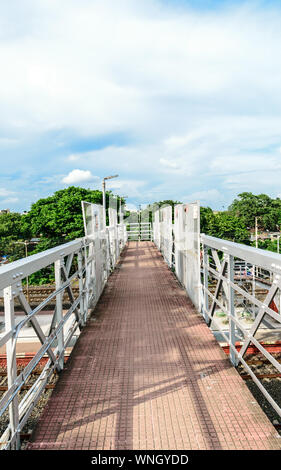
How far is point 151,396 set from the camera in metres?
2.40

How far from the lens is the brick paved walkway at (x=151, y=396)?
77.3 inches

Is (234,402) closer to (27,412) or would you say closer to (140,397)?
(140,397)

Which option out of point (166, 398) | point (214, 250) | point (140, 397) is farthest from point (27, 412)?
point (214, 250)

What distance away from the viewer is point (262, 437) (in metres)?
1.95

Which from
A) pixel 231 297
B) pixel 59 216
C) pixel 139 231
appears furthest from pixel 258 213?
pixel 231 297

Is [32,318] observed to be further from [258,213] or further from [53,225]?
[258,213]

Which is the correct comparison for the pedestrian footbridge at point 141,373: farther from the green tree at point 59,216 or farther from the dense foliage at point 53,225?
the green tree at point 59,216

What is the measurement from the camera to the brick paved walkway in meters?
1.96

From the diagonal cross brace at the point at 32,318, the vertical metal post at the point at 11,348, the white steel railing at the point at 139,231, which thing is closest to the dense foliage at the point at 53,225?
the white steel railing at the point at 139,231

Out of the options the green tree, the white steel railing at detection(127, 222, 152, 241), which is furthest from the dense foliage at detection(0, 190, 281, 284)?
the white steel railing at detection(127, 222, 152, 241)

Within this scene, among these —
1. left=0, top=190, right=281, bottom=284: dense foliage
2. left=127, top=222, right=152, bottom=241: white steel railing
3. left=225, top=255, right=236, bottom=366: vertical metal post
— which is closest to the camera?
left=225, top=255, right=236, bottom=366: vertical metal post

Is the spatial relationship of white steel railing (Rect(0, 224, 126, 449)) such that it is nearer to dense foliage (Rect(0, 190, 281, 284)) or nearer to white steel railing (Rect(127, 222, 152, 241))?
white steel railing (Rect(127, 222, 152, 241))
